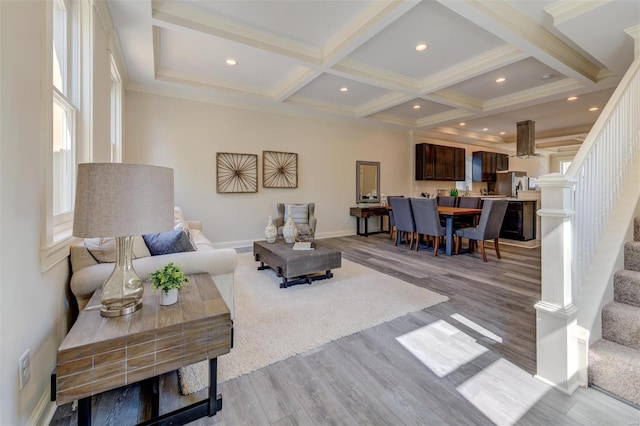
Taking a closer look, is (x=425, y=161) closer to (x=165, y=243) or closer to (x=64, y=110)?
(x=165, y=243)

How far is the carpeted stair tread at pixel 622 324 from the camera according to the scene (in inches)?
65.7

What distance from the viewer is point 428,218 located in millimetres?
4859

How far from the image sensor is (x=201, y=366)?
71.3 inches

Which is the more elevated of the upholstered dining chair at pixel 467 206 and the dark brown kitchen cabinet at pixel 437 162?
the dark brown kitchen cabinet at pixel 437 162

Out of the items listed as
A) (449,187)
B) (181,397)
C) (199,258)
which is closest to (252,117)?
(199,258)

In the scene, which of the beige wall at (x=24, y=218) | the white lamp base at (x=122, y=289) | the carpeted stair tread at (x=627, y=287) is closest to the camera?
the beige wall at (x=24, y=218)

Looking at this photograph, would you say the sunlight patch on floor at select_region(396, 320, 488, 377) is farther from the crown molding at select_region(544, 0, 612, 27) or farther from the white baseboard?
the crown molding at select_region(544, 0, 612, 27)

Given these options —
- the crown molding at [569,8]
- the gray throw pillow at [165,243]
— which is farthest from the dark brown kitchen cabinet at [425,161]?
the gray throw pillow at [165,243]

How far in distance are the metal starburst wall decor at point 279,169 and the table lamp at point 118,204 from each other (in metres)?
4.46

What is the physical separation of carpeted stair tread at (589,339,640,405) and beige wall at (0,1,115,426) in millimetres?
2729

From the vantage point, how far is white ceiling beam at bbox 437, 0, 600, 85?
2.71 metres

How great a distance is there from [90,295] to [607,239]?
3.31 metres

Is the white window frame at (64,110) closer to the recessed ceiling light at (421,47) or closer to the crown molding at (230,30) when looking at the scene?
the crown molding at (230,30)

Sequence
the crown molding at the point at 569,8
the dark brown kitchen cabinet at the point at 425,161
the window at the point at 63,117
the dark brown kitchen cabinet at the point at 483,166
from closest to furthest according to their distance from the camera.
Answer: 1. the window at the point at 63,117
2. the crown molding at the point at 569,8
3. the dark brown kitchen cabinet at the point at 425,161
4. the dark brown kitchen cabinet at the point at 483,166
